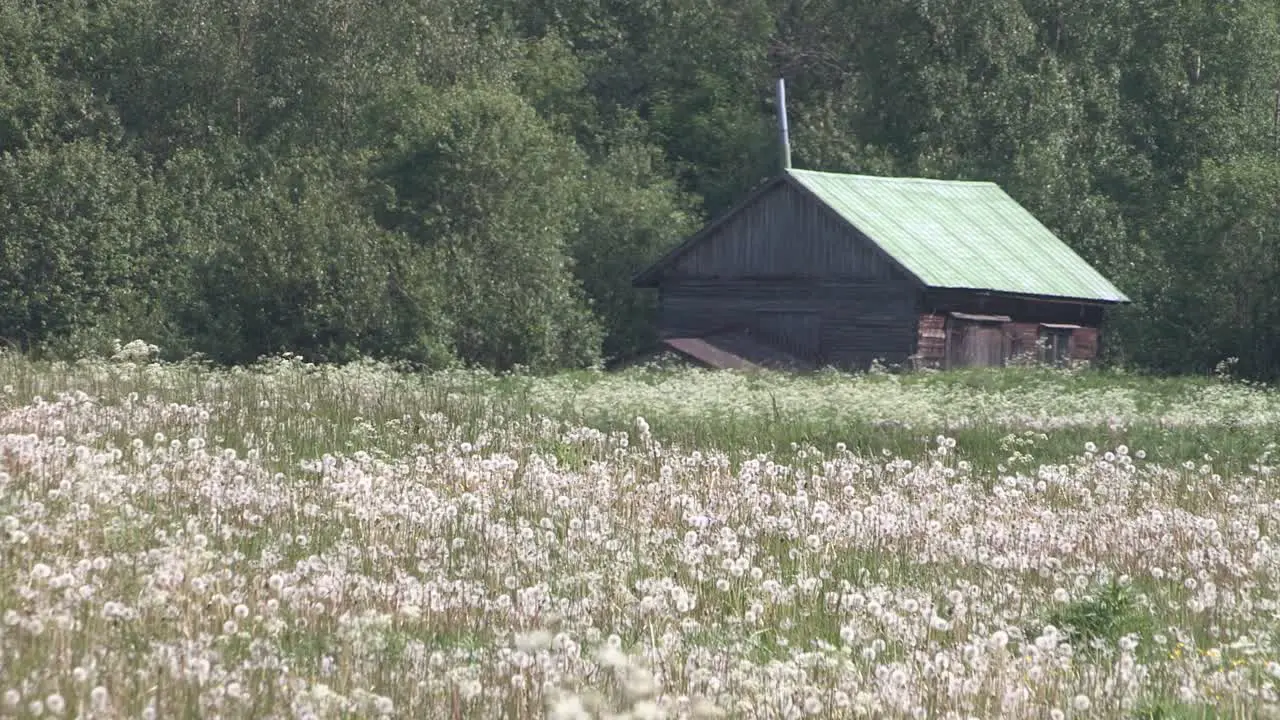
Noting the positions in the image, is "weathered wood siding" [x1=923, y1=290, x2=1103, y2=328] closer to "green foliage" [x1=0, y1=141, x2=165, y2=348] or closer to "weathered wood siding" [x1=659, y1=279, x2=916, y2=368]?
"weathered wood siding" [x1=659, y1=279, x2=916, y2=368]

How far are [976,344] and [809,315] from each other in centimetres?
390

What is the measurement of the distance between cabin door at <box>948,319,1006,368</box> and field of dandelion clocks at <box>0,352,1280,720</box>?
22652 mm

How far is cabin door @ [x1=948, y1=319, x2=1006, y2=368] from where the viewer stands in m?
41.7

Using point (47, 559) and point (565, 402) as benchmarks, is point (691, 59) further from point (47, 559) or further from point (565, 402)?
point (47, 559)

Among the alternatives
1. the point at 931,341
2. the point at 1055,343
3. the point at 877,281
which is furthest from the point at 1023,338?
the point at 877,281

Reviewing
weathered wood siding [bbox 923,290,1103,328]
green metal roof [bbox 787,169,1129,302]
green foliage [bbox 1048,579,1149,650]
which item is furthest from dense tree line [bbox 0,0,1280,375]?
green foliage [bbox 1048,579,1149,650]

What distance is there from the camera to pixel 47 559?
760 centimetres

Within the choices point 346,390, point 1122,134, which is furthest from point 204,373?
point 1122,134

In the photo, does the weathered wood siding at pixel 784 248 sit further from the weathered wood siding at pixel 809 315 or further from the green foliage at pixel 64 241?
the green foliage at pixel 64 241

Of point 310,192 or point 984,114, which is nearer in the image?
point 310,192

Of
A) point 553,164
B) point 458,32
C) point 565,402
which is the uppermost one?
point 458,32

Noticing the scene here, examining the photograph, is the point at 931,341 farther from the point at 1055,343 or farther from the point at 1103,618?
the point at 1103,618

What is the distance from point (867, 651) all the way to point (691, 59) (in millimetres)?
60139

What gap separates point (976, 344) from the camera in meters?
42.1
